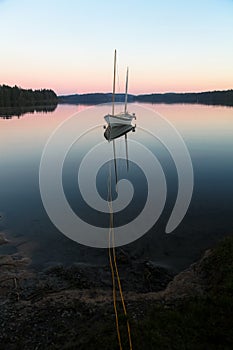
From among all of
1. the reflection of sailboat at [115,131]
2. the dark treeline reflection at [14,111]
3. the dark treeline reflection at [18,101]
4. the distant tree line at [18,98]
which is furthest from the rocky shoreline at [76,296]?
the distant tree line at [18,98]

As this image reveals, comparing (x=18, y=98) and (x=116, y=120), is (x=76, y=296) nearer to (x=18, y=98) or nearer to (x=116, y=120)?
(x=116, y=120)

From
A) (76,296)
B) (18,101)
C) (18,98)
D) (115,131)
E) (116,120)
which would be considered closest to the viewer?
(76,296)

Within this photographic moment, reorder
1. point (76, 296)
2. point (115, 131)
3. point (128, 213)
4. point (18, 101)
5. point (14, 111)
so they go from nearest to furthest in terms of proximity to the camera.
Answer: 1. point (76, 296)
2. point (128, 213)
3. point (115, 131)
4. point (14, 111)
5. point (18, 101)

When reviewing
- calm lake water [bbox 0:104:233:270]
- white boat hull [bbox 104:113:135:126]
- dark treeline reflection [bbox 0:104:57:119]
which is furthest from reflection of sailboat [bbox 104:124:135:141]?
dark treeline reflection [bbox 0:104:57:119]

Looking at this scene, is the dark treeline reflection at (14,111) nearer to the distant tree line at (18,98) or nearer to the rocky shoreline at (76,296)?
the distant tree line at (18,98)

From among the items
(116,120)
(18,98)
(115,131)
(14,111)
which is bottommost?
(115,131)

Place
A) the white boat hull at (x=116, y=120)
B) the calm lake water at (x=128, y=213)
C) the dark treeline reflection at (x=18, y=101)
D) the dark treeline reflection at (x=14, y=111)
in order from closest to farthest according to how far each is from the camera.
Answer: the calm lake water at (x=128, y=213) → the white boat hull at (x=116, y=120) → the dark treeline reflection at (x=14, y=111) → the dark treeline reflection at (x=18, y=101)

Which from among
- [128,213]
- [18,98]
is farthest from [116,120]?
[18,98]

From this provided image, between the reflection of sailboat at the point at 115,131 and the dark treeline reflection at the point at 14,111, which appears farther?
the dark treeline reflection at the point at 14,111

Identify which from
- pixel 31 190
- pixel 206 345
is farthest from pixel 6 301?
pixel 31 190

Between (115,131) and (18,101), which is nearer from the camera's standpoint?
(115,131)

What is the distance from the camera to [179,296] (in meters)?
6.57

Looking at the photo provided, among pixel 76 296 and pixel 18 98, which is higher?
pixel 18 98

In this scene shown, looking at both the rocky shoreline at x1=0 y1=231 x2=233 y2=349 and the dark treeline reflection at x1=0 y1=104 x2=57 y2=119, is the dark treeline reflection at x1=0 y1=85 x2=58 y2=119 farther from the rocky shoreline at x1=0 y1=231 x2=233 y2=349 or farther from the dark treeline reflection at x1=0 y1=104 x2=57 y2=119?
the rocky shoreline at x1=0 y1=231 x2=233 y2=349
